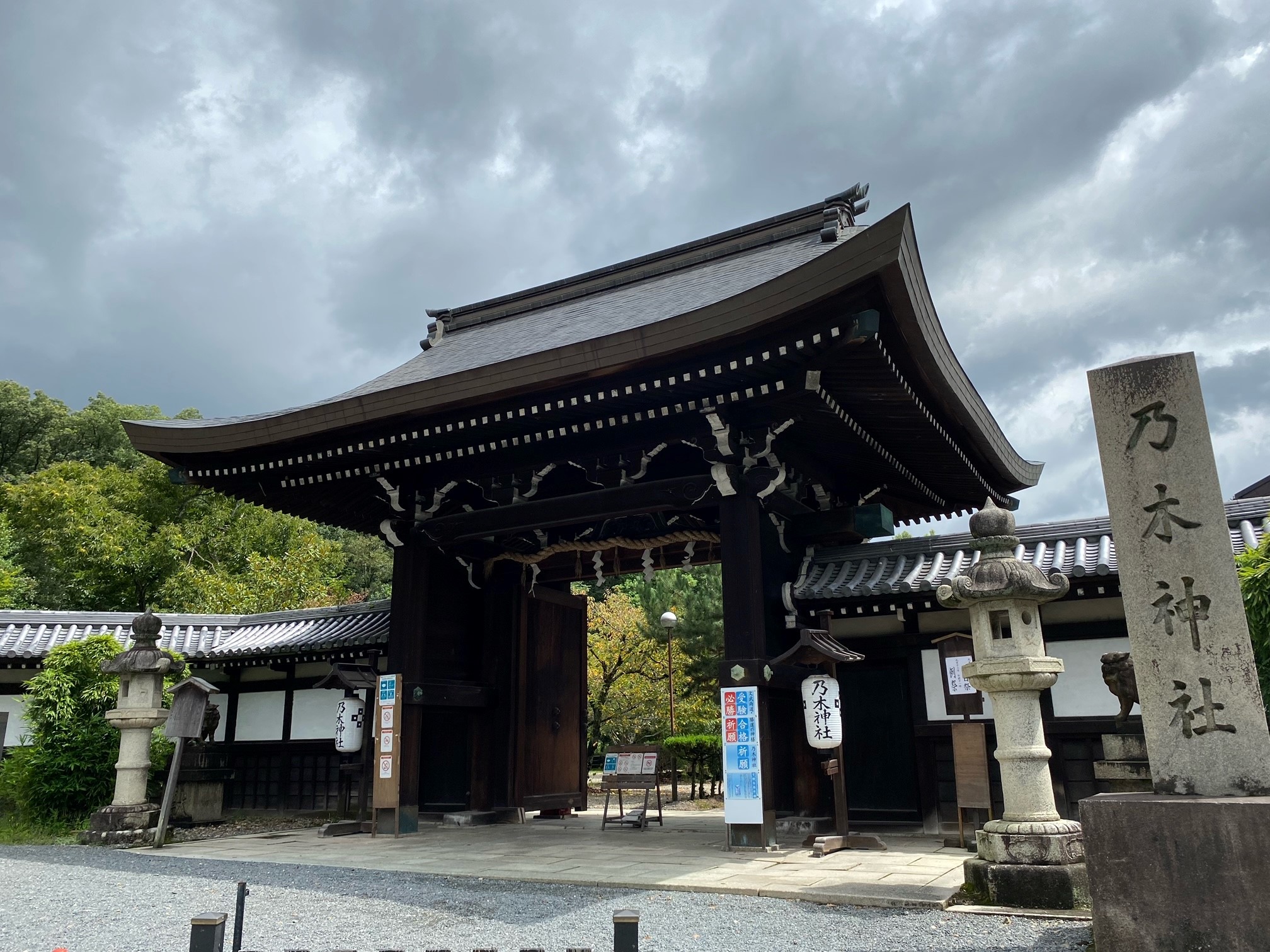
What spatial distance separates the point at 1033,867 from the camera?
5.28 meters

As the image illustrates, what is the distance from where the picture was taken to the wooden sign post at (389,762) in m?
9.81

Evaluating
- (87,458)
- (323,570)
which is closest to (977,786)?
(323,570)

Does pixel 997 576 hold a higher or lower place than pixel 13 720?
higher

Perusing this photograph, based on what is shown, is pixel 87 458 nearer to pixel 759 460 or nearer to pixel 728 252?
pixel 728 252

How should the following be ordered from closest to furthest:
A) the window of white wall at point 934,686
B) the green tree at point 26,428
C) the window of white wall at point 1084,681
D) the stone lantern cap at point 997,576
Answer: the stone lantern cap at point 997,576, the window of white wall at point 1084,681, the window of white wall at point 934,686, the green tree at point 26,428

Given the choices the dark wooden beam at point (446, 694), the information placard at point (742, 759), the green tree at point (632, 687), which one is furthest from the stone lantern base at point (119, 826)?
the green tree at point (632, 687)

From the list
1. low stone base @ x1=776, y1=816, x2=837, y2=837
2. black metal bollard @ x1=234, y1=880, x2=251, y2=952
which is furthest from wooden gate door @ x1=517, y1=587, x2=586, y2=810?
black metal bollard @ x1=234, y1=880, x2=251, y2=952

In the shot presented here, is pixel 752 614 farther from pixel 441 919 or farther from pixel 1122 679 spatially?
pixel 441 919

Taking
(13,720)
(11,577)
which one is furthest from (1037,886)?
(11,577)

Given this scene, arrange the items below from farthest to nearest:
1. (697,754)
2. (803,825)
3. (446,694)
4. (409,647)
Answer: (697,754), (446,694), (409,647), (803,825)

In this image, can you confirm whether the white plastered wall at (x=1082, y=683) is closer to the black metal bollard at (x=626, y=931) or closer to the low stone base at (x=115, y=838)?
the black metal bollard at (x=626, y=931)

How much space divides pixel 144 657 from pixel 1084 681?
1016 centimetres

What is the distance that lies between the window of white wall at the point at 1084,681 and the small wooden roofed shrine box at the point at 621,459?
2250mm

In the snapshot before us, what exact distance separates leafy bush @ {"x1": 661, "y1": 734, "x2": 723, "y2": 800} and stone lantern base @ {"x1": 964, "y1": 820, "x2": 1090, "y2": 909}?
498 inches
